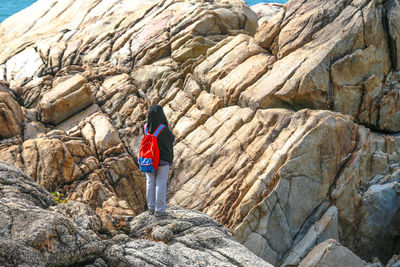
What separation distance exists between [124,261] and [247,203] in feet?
32.1

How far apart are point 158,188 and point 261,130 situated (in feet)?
27.9

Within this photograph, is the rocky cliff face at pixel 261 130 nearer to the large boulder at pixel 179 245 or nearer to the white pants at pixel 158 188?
the white pants at pixel 158 188

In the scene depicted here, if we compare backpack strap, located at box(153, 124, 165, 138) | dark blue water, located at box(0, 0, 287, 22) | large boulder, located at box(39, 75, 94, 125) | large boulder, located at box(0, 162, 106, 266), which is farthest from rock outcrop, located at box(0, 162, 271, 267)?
dark blue water, located at box(0, 0, 287, 22)

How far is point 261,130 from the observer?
64.3 feet

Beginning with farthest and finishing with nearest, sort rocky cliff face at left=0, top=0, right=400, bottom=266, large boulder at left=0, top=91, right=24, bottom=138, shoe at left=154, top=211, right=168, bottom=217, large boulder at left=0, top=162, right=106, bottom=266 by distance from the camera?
large boulder at left=0, top=91, right=24, bottom=138 → rocky cliff face at left=0, top=0, right=400, bottom=266 → shoe at left=154, top=211, right=168, bottom=217 → large boulder at left=0, top=162, right=106, bottom=266

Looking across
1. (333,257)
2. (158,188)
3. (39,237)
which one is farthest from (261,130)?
(39,237)

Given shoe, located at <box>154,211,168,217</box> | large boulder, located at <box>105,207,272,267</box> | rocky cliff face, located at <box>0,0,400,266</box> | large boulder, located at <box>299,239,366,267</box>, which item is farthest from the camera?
rocky cliff face, located at <box>0,0,400,266</box>

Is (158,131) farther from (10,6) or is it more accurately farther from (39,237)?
(10,6)

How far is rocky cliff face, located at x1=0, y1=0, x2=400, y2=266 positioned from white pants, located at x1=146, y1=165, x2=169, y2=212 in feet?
12.4

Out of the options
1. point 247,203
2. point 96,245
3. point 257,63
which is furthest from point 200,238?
point 257,63

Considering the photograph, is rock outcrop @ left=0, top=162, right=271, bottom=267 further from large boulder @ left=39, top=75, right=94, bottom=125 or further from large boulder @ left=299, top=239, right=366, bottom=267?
large boulder @ left=39, top=75, right=94, bottom=125

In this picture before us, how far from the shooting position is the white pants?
11992mm

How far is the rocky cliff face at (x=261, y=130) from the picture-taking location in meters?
18.5

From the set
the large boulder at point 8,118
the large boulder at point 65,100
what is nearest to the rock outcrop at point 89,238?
the large boulder at point 8,118
